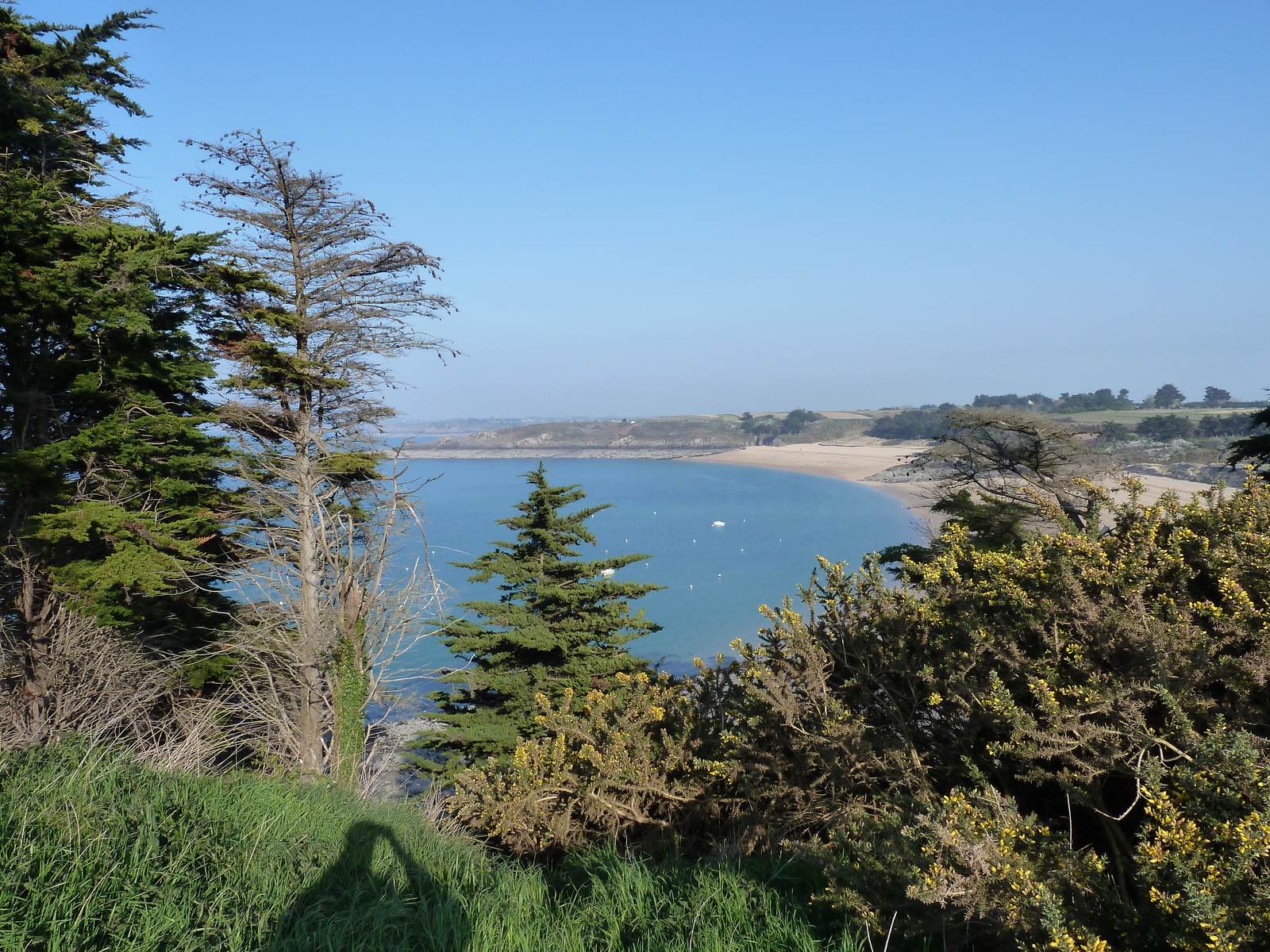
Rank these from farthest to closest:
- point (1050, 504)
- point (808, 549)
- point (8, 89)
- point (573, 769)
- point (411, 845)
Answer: point (808, 549) → point (8, 89) → point (573, 769) → point (1050, 504) → point (411, 845)

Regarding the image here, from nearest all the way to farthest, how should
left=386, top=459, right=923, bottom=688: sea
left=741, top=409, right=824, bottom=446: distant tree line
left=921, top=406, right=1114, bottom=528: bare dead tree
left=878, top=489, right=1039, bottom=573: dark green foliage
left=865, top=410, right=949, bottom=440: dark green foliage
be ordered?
A: left=878, top=489, right=1039, bottom=573: dark green foliage < left=921, top=406, right=1114, bottom=528: bare dead tree < left=386, top=459, right=923, bottom=688: sea < left=865, top=410, right=949, bottom=440: dark green foliage < left=741, top=409, right=824, bottom=446: distant tree line

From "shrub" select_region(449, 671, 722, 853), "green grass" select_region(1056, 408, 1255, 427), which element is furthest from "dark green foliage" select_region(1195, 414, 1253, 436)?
"shrub" select_region(449, 671, 722, 853)

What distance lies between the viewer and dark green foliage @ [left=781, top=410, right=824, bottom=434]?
159 m

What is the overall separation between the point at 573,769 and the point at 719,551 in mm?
45256

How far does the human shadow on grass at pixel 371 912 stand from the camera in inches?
113

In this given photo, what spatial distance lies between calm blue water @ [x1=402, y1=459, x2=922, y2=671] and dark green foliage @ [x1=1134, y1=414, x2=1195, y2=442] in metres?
20.0

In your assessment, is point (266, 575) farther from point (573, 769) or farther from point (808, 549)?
point (808, 549)

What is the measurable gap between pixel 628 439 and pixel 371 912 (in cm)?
16310

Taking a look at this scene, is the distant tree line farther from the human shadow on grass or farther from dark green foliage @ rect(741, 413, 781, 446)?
the human shadow on grass

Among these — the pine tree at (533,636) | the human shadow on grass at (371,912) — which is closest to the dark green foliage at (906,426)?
the pine tree at (533,636)

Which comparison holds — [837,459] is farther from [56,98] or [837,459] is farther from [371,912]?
[371,912]

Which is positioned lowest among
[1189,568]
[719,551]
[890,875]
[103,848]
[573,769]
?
[719,551]

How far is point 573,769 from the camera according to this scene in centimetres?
706

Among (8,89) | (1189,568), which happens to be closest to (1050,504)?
(1189,568)
